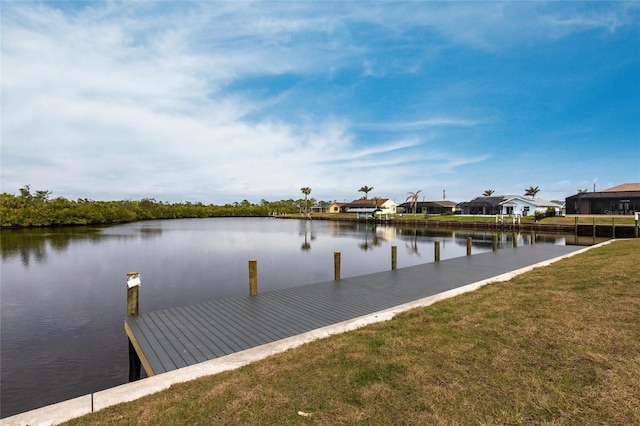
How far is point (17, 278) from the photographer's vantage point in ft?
49.5

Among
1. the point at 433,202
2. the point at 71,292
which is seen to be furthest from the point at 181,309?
the point at 433,202

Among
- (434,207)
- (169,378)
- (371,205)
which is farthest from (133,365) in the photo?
(371,205)

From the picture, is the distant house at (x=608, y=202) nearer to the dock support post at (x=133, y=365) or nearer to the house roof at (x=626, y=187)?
the house roof at (x=626, y=187)

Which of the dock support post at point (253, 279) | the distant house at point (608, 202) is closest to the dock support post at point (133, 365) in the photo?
the dock support post at point (253, 279)

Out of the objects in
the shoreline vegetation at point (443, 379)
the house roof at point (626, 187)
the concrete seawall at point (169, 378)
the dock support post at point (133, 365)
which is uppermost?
the house roof at point (626, 187)

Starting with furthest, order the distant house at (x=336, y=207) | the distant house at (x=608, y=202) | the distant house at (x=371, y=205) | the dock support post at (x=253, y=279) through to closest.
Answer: the distant house at (x=336, y=207)
the distant house at (x=371, y=205)
the distant house at (x=608, y=202)
the dock support post at (x=253, y=279)

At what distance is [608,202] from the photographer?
42.5 metres

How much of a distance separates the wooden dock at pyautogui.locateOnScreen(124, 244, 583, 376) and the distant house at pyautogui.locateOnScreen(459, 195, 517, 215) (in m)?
56.3

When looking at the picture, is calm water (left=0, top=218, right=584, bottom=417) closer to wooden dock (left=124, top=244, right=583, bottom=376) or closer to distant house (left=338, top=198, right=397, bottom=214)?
wooden dock (left=124, top=244, right=583, bottom=376)

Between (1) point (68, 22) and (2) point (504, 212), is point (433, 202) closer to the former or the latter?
(2) point (504, 212)

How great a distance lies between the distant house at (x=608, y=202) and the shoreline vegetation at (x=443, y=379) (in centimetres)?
4878

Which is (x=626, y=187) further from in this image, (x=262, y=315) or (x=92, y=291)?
(x=92, y=291)

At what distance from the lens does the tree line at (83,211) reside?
4866 centimetres

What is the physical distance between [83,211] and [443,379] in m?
69.6
